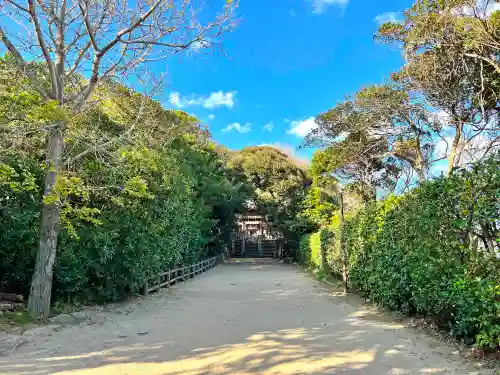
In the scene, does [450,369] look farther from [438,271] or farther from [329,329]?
[329,329]

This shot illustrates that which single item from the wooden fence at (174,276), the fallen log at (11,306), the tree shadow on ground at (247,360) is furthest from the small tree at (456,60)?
the fallen log at (11,306)

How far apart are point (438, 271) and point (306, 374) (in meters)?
2.44

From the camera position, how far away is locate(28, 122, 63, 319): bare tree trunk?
20.1ft

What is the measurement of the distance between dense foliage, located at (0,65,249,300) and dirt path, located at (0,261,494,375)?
0.92 meters

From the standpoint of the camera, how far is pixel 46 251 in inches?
246

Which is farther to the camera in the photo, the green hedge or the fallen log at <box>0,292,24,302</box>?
the fallen log at <box>0,292,24,302</box>

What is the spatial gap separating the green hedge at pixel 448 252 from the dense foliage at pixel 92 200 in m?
4.59

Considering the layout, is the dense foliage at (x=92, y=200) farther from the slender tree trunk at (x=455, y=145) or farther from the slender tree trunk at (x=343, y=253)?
the slender tree trunk at (x=455, y=145)

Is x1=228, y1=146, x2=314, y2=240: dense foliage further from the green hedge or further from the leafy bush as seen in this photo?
the green hedge

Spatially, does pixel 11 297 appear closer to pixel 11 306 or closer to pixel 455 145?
pixel 11 306

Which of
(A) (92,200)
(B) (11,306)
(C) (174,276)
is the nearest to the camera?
(B) (11,306)

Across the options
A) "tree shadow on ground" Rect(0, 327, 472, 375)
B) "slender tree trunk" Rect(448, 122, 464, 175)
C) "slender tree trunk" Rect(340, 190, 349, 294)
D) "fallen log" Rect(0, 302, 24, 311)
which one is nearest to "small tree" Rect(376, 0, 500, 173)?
"slender tree trunk" Rect(448, 122, 464, 175)

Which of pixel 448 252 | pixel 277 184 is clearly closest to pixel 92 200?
pixel 448 252

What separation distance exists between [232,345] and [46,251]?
3.62m
